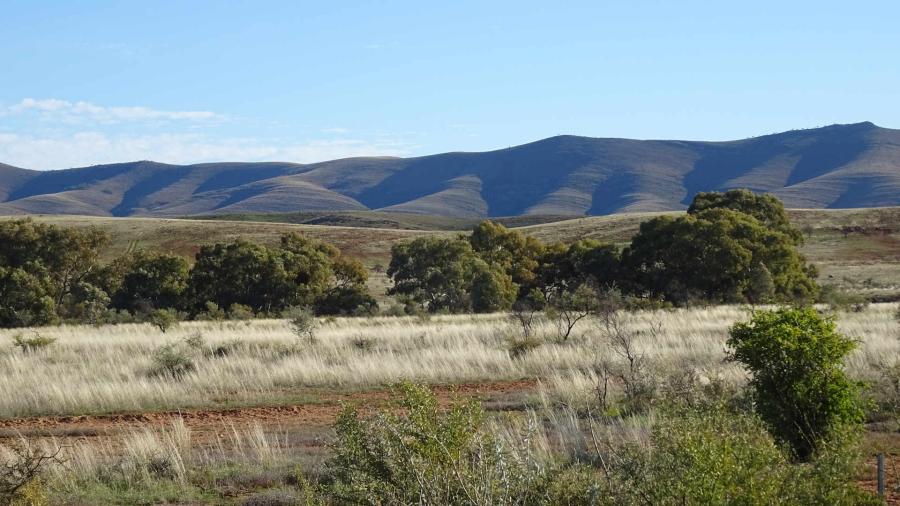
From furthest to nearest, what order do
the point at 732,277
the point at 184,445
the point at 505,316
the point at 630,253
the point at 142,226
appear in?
the point at 142,226
the point at 630,253
the point at 732,277
the point at 505,316
the point at 184,445

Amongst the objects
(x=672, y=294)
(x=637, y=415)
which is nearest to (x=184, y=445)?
(x=637, y=415)

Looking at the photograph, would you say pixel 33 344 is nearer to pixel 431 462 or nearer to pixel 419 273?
pixel 431 462

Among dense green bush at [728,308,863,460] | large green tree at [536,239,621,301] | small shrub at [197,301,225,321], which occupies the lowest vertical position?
small shrub at [197,301,225,321]

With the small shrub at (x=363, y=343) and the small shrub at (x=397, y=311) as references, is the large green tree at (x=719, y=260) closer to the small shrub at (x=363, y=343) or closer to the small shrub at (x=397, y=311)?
the small shrub at (x=397, y=311)

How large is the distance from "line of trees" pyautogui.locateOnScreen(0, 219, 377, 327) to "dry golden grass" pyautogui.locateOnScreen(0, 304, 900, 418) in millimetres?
14024

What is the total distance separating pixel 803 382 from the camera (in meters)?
9.18

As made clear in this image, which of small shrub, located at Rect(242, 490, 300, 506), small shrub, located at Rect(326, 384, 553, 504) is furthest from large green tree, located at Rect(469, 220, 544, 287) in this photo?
small shrub, located at Rect(326, 384, 553, 504)

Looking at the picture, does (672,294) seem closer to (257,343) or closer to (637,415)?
(257,343)

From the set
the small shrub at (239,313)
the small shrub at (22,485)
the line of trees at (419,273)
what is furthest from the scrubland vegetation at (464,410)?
the line of trees at (419,273)

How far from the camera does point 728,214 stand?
129 ft

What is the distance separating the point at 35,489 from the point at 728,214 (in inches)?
1403

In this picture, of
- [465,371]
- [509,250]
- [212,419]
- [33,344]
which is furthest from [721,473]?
[509,250]

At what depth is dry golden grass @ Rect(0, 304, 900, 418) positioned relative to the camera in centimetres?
1617

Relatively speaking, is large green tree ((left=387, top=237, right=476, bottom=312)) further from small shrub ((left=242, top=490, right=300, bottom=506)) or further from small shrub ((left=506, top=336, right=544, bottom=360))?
small shrub ((left=242, top=490, right=300, bottom=506))
